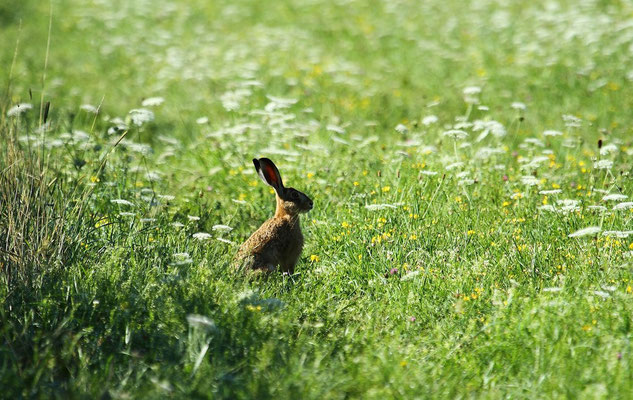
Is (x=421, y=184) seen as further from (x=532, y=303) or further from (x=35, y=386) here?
(x=35, y=386)

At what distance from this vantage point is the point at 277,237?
16.8ft

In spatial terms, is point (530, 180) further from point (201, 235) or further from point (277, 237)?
point (201, 235)

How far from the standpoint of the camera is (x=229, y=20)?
1485 centimetres

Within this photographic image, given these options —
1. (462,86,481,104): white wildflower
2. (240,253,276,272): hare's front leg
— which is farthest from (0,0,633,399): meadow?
(462,86,481,104): white wildflower

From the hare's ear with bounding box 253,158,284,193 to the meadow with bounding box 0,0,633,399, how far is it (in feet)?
1.83

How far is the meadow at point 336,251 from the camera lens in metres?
3.75

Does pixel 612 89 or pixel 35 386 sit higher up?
pixel 35 386

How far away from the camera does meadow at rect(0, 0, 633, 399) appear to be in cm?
375

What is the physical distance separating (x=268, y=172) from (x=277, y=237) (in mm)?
440

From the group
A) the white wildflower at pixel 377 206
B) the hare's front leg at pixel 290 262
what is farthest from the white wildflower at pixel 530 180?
the hare's front leg at pixel 290 262

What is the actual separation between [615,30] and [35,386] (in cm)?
1022

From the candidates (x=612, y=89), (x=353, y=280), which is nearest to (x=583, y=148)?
(x=612, y=89)

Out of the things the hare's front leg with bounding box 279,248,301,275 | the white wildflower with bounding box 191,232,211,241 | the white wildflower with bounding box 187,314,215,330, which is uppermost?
the white wildflower with bounding box 187,314,215,330

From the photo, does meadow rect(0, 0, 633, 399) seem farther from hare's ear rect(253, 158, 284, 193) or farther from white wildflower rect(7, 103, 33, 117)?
hare's ear rect(253, 158, 284, 193)
